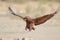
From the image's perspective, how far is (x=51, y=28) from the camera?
162 centimetres

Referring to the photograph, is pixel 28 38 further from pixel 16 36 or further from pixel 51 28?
pixel 51 28

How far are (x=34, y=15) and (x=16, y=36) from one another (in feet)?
0.87

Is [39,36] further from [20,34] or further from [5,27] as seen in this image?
[5,27]

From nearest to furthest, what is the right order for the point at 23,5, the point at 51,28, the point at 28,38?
the point at 28,38
the point at 51,28
the point at 23,5

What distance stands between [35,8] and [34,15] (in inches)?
4.2

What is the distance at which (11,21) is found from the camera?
5.46 ft

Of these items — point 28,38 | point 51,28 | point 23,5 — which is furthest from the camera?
point 23,5

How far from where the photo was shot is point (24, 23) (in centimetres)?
162

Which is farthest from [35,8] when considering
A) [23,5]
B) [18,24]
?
[18,24]

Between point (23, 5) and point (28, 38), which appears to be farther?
point (23, 5)

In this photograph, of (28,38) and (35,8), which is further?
(35,8)

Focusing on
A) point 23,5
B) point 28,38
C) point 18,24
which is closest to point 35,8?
point 23,5

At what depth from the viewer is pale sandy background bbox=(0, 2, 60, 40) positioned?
1.53m

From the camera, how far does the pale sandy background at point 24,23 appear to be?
153 cm
